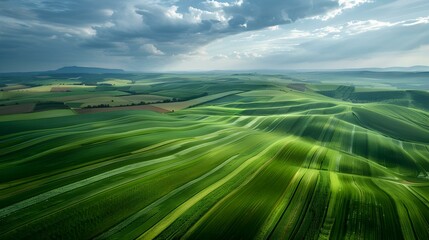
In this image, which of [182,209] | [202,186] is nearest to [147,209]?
[182,209]

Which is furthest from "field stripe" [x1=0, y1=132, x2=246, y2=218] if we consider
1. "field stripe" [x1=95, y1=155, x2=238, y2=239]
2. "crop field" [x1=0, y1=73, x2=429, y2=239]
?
"field stripe" [x1=95, y1=155, x2=238, y2=239]

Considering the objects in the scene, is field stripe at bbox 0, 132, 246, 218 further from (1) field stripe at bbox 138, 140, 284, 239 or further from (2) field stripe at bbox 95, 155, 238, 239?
(1) field stripe at bbox 138, 140, 284, 239

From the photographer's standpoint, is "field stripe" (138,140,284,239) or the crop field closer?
"field stripe" (138,140,284,239)

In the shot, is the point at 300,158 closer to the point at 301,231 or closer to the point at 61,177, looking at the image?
the point at 301,231

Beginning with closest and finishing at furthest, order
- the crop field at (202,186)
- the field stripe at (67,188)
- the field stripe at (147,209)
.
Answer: the field stripe at (147,209) < the crop field at (202,186) < the field stripe at (67,188)

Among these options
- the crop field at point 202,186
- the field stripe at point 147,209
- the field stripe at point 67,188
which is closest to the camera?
the field stripe at point 147,209

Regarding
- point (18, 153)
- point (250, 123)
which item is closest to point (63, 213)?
point (18, 153)

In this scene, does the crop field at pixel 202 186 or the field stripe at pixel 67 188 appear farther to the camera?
the field stripe at pixel 67 188

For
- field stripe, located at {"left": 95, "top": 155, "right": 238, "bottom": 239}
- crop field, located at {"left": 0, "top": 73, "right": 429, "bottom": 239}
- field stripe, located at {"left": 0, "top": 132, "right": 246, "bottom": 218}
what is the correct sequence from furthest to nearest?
field stripe, located at {"left": 0, "top": 132, "right": 246, "bottom": 218}
crop field, located at {"left": 0, "top": 73, "right": 429, "bottom": 239}
field stripe, located at {"left": 95, "top": 155, "right": 238, "bottom": 239}

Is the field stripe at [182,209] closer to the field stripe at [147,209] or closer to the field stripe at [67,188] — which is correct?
the field stripe at [147,209]

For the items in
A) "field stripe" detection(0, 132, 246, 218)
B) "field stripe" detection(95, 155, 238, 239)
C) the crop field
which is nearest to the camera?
"field stripe" detection(95, 155, 238, 239)

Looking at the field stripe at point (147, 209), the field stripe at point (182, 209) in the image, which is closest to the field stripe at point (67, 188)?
the field stripe at point (147, 209)
